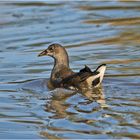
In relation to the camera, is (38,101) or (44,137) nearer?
(44,137)

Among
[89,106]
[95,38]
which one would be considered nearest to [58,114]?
[89,106]

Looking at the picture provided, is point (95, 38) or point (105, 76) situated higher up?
point (95, 38)

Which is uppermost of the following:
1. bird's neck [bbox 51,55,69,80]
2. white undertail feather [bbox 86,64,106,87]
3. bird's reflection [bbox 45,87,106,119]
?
bird's neck [bbox 51,55,69,80]

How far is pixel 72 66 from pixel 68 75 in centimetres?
166

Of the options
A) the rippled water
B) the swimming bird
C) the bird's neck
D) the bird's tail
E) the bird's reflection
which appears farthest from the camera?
the bird's neck

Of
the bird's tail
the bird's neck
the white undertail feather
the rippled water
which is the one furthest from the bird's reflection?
the bird's neck

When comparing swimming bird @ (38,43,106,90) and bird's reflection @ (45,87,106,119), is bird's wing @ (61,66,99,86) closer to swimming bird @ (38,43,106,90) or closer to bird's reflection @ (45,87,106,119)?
swimming bird @ (38,43,106,90)

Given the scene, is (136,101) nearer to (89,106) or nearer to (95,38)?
(89,106)

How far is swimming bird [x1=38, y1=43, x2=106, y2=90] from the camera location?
13.0 meters

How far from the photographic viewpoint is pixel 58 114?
11.2m

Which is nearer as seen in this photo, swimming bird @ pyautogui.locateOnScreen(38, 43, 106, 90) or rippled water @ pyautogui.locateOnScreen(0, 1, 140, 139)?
rippled water @ pyautogui.locateOnScreen(0, 1, 140, 139)

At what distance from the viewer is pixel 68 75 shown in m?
13.8

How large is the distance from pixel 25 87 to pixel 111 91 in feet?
5.53

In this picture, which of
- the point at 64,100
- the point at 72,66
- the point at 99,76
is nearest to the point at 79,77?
the point at 99,76
